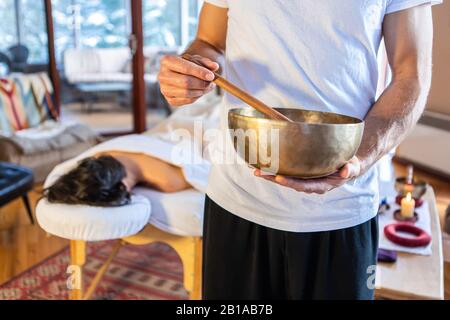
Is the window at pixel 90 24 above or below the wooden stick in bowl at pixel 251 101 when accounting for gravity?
below

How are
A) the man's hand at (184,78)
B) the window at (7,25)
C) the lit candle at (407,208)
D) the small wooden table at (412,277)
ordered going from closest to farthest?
the man's hand at (184,78)
the small wooden table at (412,277)
the lit candle at (407,208)
the window at (7,25)

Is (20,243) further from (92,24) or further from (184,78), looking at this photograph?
(92,24)

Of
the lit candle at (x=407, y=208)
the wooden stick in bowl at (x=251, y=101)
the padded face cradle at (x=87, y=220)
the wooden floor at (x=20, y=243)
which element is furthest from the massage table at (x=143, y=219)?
the wooden stick in bowl at (x=251, y=101)

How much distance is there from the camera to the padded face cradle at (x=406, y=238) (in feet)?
5.25

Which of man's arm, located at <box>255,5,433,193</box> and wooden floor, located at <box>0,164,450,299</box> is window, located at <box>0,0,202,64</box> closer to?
wooden floor, located at <box>0,164,450,299</box>

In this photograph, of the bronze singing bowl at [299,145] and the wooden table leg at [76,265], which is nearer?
the bronze singing bowl at [299,145]

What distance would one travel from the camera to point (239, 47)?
85 centimetres

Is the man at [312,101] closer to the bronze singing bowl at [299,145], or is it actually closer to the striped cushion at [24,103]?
the bronze singing bowl at [299,145]

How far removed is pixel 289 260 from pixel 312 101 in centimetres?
26

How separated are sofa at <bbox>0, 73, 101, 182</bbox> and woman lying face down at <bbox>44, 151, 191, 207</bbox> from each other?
4.44 feet

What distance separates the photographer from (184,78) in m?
0.74

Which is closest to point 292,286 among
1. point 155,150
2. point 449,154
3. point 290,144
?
point 290,144

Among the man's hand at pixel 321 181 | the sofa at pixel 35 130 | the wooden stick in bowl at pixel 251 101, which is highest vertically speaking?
the wooden stick in bowl at pixel 251 101

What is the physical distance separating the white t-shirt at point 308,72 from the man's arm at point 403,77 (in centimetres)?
2
